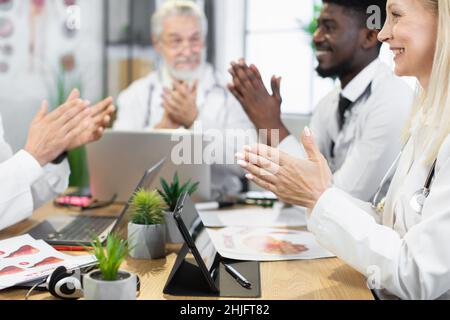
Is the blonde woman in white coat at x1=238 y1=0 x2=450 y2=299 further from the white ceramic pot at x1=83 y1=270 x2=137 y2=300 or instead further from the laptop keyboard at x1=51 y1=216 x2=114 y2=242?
the laptop keyboard at x1=51 y1=216 x2=114 y2=242

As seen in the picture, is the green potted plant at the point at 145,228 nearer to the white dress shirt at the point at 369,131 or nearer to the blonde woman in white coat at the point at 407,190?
the blonde woman in white coat at the point at 407,190

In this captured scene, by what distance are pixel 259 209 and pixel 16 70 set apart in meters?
2.12

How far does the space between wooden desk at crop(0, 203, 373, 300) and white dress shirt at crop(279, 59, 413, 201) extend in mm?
509

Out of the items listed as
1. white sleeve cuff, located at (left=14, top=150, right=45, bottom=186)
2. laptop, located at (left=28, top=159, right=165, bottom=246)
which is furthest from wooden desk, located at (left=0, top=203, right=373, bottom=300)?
white sleeve cuff, located at (left=14, top=150, right=45, bottom=186)

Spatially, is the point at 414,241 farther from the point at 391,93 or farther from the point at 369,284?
the point at 391,93

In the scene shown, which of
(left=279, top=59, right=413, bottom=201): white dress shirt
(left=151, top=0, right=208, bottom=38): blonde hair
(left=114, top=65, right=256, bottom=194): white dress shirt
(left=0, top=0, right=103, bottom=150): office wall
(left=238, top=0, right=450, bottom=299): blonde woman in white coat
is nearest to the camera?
(left=238, top=0, right=450, bottom=299): blonde woman in white coat

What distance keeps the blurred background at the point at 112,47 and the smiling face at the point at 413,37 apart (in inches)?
92.1

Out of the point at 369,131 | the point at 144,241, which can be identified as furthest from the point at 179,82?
the point at 144,241

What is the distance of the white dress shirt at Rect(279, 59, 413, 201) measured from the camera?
1.89m

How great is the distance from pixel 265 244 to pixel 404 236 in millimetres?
451

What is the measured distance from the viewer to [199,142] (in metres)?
1.89

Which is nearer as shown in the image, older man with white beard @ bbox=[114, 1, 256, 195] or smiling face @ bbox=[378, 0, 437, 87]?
smiling face @ bbox=[378, 0, 437, 87]

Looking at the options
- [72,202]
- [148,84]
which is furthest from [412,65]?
[148,84]

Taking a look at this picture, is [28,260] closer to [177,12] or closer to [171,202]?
[171,202]
